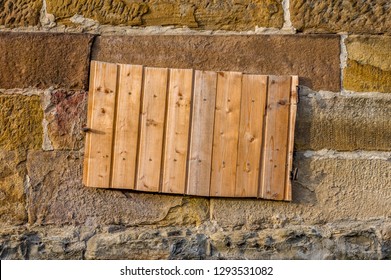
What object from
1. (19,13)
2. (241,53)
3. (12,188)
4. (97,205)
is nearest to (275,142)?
(241,53)

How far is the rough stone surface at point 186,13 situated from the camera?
3572mm

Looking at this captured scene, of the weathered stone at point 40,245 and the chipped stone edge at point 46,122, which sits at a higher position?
the chipped stone edge at point 46,122

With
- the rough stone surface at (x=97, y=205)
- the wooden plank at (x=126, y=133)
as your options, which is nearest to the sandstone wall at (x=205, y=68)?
the rough stone surface at (x=97, y=205)

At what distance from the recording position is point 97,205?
3537 millimetres

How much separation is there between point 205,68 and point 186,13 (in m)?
0.36

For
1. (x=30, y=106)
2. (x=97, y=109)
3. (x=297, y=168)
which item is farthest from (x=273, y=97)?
(x=30, y=106)

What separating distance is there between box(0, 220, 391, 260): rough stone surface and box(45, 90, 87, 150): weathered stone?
1.91 feet

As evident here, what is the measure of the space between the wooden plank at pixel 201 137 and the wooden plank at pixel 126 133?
1.08 feet

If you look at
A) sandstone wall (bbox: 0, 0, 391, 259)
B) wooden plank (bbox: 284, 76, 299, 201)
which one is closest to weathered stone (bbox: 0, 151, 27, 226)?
sandstone wall (bbox: 0, 0, 391, 259)

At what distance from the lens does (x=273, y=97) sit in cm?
348

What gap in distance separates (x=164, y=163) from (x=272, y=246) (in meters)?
0.80

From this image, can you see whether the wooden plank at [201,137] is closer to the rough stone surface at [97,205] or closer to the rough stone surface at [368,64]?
the rough stone surface at [97,205]

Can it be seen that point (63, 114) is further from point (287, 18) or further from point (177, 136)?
point (287, 18)

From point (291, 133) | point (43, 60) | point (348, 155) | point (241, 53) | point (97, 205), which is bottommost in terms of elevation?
point (97, 205)
